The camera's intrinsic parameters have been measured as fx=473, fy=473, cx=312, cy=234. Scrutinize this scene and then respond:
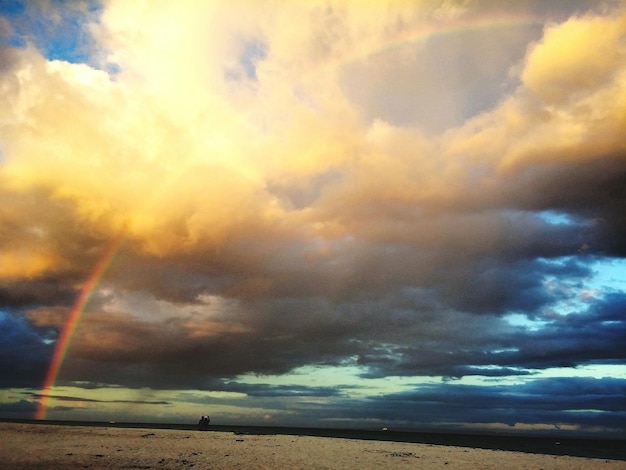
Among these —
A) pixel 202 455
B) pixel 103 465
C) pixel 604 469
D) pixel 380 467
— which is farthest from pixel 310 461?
pixel 604 469

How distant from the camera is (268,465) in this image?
47.9 meters

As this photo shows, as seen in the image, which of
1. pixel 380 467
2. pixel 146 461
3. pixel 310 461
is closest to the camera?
pixel 146 461

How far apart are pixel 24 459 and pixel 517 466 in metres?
53.9

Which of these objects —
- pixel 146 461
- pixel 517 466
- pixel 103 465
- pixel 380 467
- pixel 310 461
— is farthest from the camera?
pixel 517 466

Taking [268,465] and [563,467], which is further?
[563,467]

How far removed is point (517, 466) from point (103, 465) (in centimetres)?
4777

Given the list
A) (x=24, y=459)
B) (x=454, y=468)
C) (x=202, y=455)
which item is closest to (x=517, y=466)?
(x=454, y=468)

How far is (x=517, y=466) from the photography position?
58.5m

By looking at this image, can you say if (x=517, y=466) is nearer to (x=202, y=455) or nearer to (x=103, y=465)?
(x=202, y=455)

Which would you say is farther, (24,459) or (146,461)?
(146,461)

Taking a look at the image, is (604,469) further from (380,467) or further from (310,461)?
(310,461)

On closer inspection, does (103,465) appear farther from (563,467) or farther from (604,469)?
(604,469)

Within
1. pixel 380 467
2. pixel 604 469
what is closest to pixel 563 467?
pixel 604 469

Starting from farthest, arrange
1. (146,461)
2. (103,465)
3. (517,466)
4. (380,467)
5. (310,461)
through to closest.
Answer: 1. (517,466)
2. (310,461)
3. (380,467)
4. (146,461)
5. (103,465)
